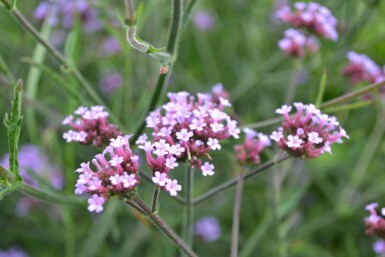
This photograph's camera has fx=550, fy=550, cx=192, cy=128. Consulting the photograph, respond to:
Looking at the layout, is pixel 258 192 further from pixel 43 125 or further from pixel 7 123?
pixel 7 123

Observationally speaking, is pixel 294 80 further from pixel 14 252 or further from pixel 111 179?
pixel 14 252

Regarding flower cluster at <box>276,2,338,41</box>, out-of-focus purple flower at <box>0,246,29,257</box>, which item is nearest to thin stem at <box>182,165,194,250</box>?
flower cluster at <box>276,2,338,41</box>

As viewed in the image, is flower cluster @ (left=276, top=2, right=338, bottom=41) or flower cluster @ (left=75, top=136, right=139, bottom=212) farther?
flower cluster @ (left=276, top=2, right=338, bottom=41)

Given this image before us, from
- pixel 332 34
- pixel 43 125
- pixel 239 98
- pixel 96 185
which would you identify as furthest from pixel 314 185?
pixel 96 185

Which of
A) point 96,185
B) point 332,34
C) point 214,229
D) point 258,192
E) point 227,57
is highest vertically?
point 227,57

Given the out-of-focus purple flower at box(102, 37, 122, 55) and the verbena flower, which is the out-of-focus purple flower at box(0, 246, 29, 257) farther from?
the verbena flower

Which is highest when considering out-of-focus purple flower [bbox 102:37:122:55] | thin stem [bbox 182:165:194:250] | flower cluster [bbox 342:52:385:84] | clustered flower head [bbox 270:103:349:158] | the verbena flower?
out-of-focus purple flower [bbox 102:37:122:55]
